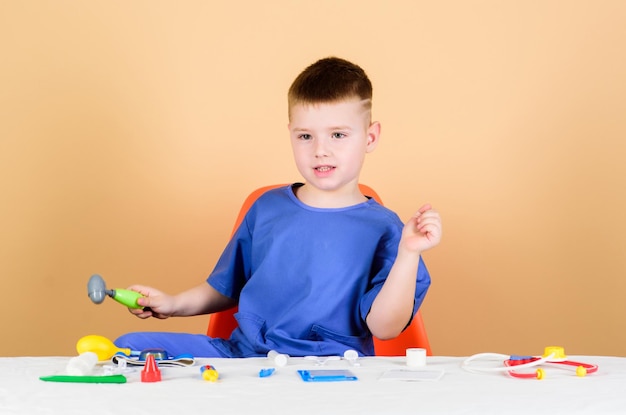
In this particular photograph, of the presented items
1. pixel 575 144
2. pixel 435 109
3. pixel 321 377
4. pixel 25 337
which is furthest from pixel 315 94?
pixel 25 337

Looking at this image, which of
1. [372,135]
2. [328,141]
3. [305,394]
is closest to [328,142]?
[328,141]

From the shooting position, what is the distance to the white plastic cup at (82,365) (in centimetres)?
97

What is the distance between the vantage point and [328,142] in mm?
1435

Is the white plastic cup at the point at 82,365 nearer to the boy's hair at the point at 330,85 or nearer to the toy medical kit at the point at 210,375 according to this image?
the toy medical kit at the point at 210,375

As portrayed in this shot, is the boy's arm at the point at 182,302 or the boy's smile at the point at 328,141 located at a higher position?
the boy's smile at the point at 328,141

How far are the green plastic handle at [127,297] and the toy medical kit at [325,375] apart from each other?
15.1 inches

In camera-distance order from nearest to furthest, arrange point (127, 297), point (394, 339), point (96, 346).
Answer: point (96, 346) < point (127, 297) < point (394, 339)

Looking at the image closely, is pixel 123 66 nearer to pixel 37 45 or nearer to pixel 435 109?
pixel 37 45

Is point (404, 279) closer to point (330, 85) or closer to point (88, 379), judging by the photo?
point (330, 85)

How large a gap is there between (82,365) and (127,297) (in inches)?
12.5

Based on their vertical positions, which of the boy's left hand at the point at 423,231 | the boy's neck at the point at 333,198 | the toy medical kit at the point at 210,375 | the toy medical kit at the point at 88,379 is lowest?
the toy medical kit at the point at 210,375

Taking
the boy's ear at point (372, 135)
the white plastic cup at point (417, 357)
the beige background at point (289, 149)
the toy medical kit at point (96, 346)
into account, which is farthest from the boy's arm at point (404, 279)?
the beige background at point (289, 149)

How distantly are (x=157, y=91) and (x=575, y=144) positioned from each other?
1011 mm

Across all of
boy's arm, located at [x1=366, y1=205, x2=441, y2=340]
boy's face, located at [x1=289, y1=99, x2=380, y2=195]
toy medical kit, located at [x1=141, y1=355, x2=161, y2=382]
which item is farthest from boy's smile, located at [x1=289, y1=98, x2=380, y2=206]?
toy medical kit, located at [x1=141, y1=355, x2=161, y2=382]
